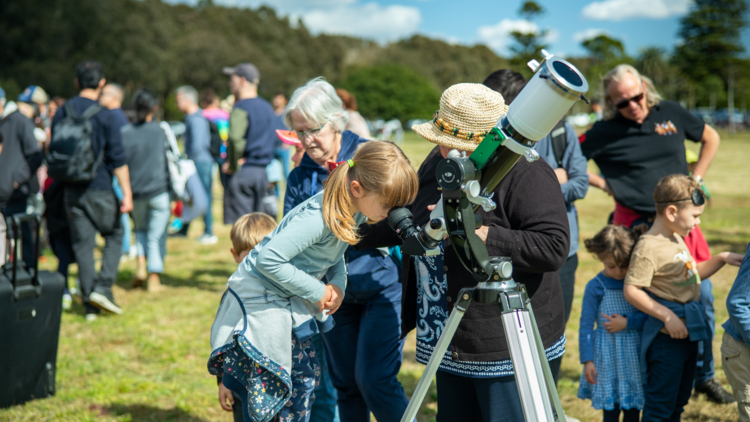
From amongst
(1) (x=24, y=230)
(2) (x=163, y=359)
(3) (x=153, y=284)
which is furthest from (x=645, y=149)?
(1) (x=24, y=230)

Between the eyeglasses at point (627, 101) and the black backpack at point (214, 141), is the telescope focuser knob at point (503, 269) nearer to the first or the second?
the eyeglasses at point (627, 101)

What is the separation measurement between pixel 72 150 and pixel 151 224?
1.61 m

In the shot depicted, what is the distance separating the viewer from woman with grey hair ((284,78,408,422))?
2.70m

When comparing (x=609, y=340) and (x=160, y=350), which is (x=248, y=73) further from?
(x=609, y=340)

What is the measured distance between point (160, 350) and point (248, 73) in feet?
10.1

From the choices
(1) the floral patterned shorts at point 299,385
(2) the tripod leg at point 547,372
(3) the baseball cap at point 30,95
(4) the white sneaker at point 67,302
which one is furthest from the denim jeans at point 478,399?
(3) the baseball cap at point 30,95

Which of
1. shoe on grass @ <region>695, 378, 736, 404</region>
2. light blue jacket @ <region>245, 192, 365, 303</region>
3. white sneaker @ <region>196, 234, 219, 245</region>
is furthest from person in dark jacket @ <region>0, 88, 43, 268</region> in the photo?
shoe on grass @ <region>695, 378, 736, 404</region>

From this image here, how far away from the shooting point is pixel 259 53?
58.4 metres

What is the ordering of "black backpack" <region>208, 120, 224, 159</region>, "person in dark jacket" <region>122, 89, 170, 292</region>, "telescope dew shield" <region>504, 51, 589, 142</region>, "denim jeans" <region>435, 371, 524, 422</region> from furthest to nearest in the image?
"black backpack" <region>208, 120, 224, 159</region>, "person in dark jacket" <region>122, 89, 170, 292</region>, "denim jeans" <region>435, 371, 524, 422</region>, "telescope dew shield" <region>504, 51, 589, 142</region>

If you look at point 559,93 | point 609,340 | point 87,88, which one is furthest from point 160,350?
point 559,93

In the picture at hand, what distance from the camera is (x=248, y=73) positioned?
6418 mm

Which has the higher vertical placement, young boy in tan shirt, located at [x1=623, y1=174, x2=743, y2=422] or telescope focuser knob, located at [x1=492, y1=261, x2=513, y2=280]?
telescope focuser knob, located at [x1=492, y1=261, x2=513, y2=280]

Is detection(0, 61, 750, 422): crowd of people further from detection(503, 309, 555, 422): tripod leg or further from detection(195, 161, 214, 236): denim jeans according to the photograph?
detection(195, 161, 214, 236): denim jeans

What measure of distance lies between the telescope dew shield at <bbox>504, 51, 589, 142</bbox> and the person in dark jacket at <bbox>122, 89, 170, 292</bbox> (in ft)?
18.4
